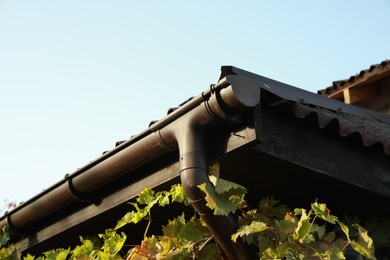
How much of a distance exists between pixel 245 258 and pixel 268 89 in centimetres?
80

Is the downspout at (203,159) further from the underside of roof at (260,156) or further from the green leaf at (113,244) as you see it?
Result: the green leaf at (113,244)

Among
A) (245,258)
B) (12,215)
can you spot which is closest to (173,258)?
(245,258)

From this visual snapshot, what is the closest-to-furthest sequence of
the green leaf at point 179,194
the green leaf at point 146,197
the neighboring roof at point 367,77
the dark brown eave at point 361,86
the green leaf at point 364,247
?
the green leaf at point 364,247, the green leaf at point 179,194, the green leaf at point 146,197, the neighboring roof at point 367,77, the dark brown eave at point 361,86

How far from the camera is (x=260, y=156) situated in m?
3.11

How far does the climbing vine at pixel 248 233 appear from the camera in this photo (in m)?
3.01

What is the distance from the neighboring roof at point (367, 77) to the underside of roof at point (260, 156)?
280cm

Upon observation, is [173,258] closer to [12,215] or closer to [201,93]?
[201,93]

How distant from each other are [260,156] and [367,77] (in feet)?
13.2

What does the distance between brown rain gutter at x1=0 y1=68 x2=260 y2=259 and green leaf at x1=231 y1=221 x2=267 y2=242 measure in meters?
0.07

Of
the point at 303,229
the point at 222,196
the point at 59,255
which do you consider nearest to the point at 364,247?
the point at 303,229

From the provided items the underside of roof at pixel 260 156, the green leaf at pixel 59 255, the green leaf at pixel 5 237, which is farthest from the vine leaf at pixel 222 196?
the green leaf at pixel 5 237

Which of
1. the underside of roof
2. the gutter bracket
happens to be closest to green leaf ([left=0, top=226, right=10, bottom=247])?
the underside of roof

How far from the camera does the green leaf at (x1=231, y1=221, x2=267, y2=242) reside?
117 inches

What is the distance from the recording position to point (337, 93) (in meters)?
7.22
